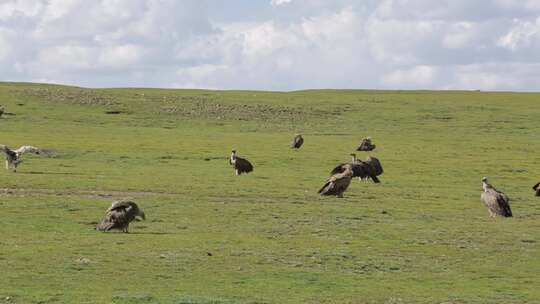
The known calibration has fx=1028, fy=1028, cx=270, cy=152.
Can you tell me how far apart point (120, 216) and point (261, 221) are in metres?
4.30

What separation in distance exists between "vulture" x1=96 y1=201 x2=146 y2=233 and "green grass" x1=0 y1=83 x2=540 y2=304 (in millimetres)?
390

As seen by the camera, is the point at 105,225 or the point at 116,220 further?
the point at 105,225

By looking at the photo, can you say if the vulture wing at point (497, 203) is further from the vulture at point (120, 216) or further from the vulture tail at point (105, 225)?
the vulture tail at point (105, 225)

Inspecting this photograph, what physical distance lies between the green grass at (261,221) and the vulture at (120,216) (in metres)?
0.39

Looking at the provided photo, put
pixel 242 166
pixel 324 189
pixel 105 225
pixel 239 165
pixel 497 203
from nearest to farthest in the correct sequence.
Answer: pixel 105 225 → pixel 497 203 → pixel 324 189 → pixel 239 165 → pixel 242 166

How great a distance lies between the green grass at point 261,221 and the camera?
711 inches

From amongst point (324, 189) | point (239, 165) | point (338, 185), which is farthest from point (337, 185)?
point (239, 165)

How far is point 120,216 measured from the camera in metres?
23.5

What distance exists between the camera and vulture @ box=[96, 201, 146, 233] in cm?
2352

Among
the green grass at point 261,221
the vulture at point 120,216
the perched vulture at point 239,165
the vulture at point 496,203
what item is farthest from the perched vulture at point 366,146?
the vulture at point 120,216

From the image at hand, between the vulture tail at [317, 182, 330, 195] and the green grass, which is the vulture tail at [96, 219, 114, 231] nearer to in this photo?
the green grass

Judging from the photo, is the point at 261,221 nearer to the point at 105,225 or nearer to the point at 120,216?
the point at 120,216

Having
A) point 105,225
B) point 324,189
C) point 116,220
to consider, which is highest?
→ point 324,189

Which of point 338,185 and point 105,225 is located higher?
point 338,185
